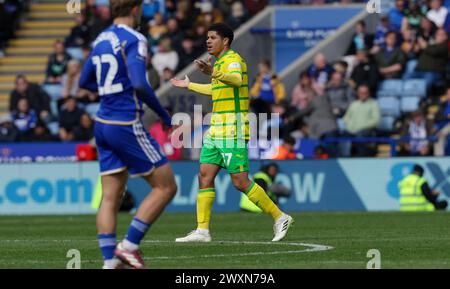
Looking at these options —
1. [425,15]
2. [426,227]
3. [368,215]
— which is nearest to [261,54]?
[425,15]

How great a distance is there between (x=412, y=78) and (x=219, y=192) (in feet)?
18.4

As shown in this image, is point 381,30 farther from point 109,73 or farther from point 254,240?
point 109,73

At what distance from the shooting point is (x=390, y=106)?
90.5 ft

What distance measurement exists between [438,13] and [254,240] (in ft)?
49.6

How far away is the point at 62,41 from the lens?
32969mm

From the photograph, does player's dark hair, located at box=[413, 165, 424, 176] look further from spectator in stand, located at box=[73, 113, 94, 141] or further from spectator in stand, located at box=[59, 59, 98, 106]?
spectator in stand, located at box=[59, 59, 98, 106]

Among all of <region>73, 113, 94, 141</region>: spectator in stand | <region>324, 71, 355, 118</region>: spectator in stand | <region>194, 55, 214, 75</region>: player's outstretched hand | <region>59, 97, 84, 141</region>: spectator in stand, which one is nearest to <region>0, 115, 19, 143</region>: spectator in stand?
<region>59, 97, 84, 141</region>: spectator in stand

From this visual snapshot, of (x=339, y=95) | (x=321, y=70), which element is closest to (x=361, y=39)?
(x=321, y=70)
